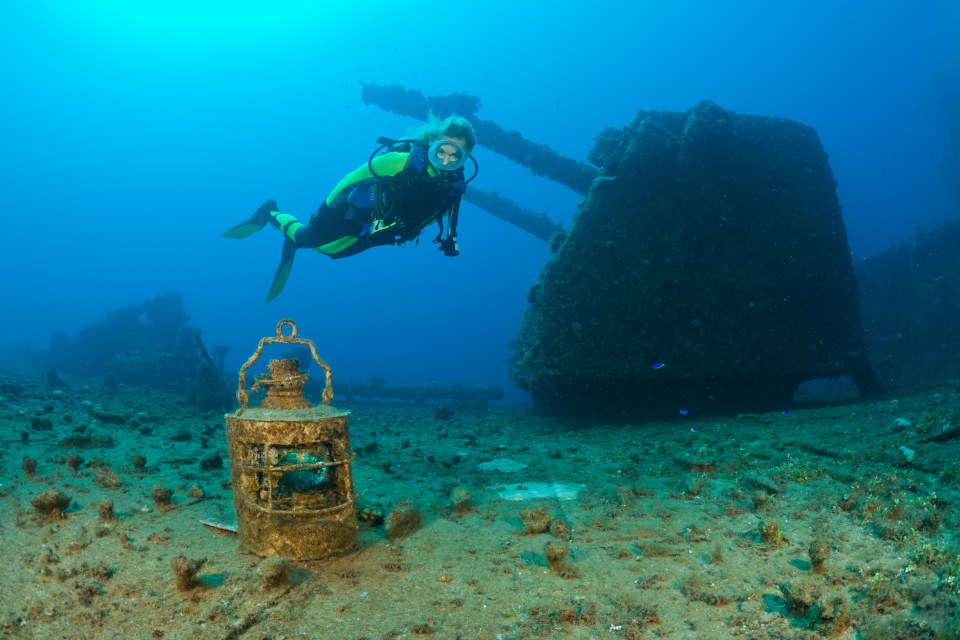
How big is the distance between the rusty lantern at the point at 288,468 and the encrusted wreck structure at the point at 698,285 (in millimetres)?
5100

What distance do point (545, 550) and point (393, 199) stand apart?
4.45 m

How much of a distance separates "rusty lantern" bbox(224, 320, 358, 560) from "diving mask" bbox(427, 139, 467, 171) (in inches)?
123

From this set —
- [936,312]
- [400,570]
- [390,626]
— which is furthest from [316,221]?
[936,312]

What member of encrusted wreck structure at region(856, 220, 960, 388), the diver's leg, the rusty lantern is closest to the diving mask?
the diver's leg

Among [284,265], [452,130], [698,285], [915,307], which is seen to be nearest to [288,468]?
[452,130]

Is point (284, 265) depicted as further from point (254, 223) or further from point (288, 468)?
point (288, 468)

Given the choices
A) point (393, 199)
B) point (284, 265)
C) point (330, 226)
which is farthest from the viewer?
point (284, 265)

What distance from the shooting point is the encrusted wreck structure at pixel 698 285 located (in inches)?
314

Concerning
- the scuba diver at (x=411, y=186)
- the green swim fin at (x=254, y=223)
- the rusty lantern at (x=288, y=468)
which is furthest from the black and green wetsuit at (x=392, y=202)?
the rusty lantern at (x=288, y=468)

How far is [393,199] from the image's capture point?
627cm

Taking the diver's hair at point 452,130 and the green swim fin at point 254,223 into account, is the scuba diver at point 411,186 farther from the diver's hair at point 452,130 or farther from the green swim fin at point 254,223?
the green swim fin at point 254,223

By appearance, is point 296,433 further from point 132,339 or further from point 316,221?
point 132,339

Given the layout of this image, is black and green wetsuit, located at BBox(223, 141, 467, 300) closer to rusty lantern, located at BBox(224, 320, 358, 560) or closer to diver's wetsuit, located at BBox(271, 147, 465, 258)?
diver's wetsuit, located at BBox(271, 147, 465, 258)

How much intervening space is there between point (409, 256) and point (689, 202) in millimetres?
158591
